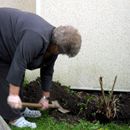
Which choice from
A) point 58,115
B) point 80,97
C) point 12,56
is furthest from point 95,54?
point 12,56

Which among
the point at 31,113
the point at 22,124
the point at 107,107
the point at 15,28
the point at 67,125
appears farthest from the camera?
the point at 107,107

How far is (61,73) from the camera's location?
23.6 feet

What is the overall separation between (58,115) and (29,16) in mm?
1648

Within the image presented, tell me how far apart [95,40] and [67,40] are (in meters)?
2.35

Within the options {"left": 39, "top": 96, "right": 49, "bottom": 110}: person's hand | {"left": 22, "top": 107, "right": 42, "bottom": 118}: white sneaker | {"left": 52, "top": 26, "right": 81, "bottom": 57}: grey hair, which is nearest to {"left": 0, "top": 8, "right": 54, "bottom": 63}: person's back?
{"left": 52, "top": 26, "right": 81, "bottom": 57}: grey hair

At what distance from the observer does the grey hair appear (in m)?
4.79

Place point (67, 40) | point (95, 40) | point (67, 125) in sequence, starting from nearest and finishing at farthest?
point (67, 40) < point (67, 125) < point (95, 40)

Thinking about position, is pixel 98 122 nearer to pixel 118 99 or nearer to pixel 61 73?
pixel 118 99

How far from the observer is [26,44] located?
4797 mm

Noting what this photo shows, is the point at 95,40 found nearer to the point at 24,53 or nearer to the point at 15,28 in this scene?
the point at 15,28

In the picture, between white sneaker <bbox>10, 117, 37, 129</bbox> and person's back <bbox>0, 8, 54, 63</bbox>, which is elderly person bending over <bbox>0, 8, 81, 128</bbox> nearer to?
person's back <bbox>0, 8, 54, 63</bbox>

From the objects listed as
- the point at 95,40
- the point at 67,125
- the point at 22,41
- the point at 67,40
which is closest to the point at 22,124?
the point at 67,125

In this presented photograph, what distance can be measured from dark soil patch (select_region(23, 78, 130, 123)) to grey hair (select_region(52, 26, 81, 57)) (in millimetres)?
1565

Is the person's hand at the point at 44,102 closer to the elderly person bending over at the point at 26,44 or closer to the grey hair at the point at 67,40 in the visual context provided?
the elderly person bending over at the point at 26,44
